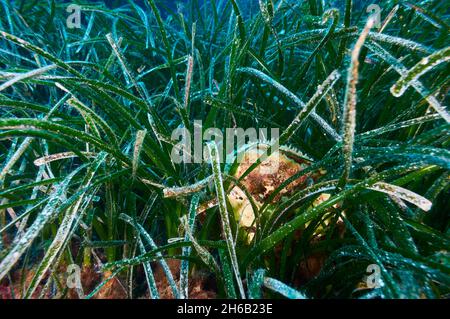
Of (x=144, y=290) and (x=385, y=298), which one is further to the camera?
(x=144, y=290)

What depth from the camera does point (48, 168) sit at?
1422mm

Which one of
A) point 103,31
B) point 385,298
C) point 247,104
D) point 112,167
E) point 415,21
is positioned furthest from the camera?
A: point 103,31

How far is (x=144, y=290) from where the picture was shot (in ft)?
4.52

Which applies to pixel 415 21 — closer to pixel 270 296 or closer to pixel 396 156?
pixel 396 156

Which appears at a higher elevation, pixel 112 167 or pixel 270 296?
pixel 112 167

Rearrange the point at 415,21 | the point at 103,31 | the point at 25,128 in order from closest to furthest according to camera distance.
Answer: the point at 25,128, the point at 415,21, the point at 103,31

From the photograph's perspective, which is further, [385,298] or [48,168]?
[48,168]

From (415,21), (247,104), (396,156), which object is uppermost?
(415,21)

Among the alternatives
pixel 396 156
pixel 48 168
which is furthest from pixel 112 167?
pixel 396 156

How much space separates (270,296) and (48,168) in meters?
1.07

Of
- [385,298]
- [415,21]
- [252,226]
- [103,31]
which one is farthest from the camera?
[103,31]
